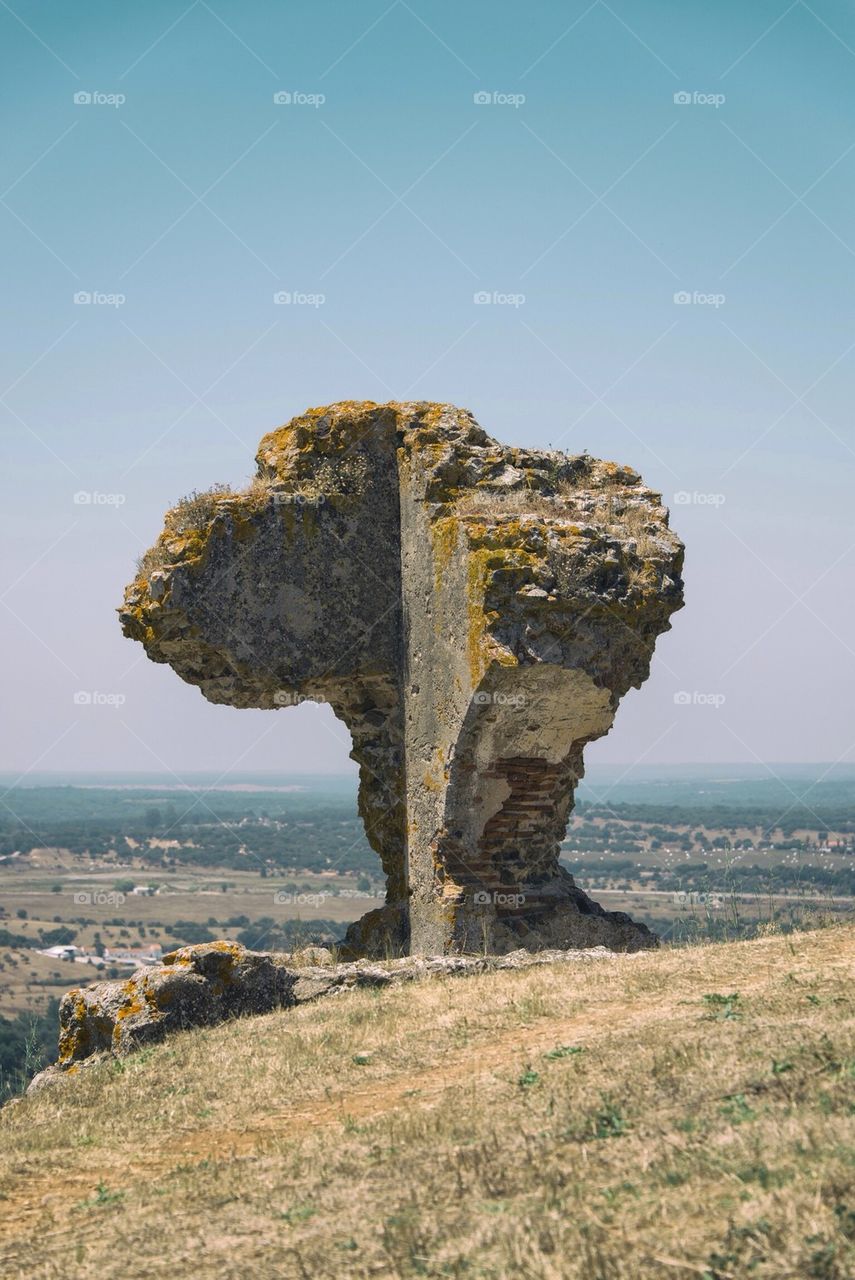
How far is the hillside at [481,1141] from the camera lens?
15.5 ft

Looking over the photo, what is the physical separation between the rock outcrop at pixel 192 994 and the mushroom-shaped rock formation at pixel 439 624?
183 centimetres

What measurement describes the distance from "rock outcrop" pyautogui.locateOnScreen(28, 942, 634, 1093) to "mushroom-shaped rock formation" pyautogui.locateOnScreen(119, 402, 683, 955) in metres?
1.83

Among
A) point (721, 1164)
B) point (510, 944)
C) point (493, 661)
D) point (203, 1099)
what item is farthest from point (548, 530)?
point (721, 1164)

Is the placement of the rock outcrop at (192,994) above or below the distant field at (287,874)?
above

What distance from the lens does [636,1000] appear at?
873 cm

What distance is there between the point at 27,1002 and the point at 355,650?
46.0m

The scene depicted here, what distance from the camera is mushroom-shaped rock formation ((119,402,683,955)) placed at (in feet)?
39.8
